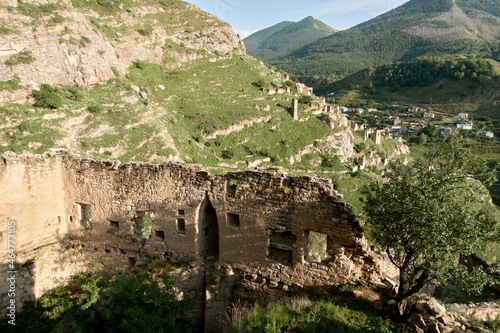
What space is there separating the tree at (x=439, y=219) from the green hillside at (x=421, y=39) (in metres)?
172

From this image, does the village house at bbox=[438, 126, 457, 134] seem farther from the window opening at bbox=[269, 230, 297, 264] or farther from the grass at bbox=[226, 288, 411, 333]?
the grass at bbox=[226, 288, 411, 333]

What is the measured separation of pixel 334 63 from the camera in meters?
179

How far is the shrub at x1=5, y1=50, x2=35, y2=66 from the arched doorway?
31.3m

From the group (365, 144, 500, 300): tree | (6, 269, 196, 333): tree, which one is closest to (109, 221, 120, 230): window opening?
(6, 269, 196, 333): tree

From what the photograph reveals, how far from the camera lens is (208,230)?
8625 mm

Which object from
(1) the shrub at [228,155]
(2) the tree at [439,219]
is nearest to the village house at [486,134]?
(1) the shrub at [228,155]

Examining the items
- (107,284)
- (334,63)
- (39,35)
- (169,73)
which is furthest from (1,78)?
(334,63)

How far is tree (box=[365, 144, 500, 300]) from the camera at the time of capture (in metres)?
5.25

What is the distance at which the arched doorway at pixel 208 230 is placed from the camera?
8.17m

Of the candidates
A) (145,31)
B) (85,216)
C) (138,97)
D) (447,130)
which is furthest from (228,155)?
(447,130)

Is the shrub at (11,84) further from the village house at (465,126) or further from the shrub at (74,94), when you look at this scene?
the village house at (465,126)

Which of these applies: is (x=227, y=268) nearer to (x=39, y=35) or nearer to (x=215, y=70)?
(x=39, y=35)

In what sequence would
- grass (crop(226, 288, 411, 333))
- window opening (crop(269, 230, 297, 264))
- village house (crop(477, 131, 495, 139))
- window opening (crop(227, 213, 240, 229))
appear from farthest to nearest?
→ village house (crop(477, 131, 495, 139))
window opening (crop(227, 213, 240, 229))
window opening (crop(269, 230, 297, 264))
grass (crop(226, 288, 411, 333))

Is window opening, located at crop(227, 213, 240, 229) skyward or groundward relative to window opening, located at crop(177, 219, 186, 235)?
skyward
